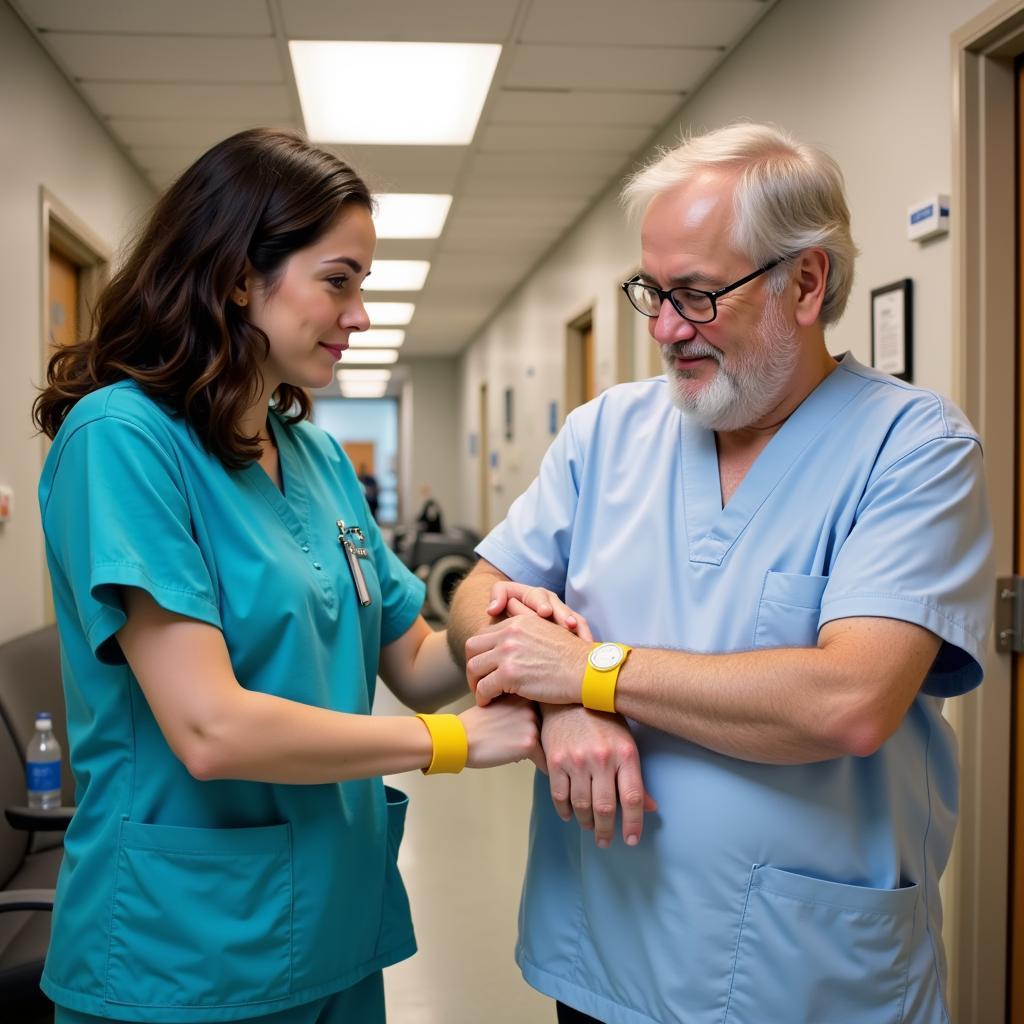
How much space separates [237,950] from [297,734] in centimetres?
26

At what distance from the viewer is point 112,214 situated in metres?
4.80

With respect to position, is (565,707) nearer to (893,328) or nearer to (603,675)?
(603,675)

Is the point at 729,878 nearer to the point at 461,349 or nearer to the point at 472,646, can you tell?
the point at 472,646

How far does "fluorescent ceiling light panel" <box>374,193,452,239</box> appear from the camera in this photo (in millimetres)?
5926

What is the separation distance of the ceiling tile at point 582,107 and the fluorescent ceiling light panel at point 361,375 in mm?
10243

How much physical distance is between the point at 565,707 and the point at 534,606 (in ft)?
0.46

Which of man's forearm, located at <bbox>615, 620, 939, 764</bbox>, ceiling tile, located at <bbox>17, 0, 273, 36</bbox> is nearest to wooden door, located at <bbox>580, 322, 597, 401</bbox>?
ceiling tile, located at <bbox>17, 0, 273, 36</bbox>

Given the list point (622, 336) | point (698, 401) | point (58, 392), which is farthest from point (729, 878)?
point (622, 336)

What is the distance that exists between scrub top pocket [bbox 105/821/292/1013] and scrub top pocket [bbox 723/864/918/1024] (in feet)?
1.82

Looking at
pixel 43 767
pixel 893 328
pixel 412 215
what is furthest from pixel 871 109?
pixel 412 215

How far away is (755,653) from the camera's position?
3.62 ft

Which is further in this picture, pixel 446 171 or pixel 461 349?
pixel 461 349

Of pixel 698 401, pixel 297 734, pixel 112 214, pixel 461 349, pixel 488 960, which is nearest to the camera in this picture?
pixel 297 734

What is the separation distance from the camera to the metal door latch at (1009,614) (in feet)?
7.70
